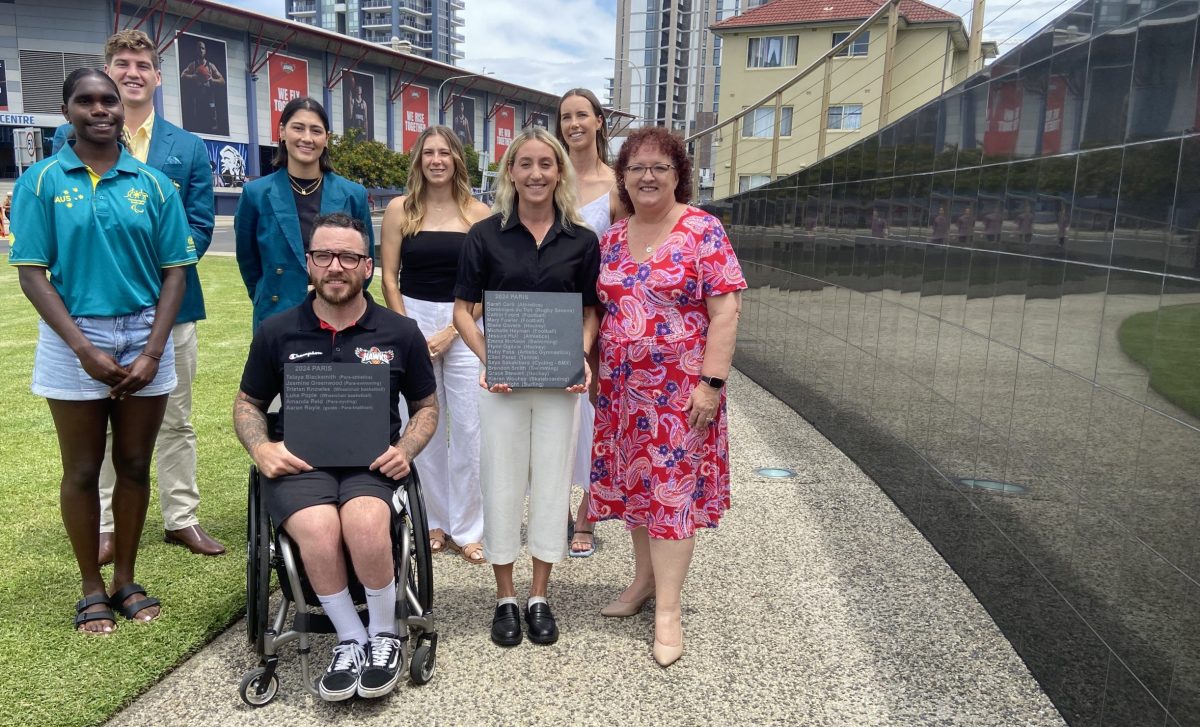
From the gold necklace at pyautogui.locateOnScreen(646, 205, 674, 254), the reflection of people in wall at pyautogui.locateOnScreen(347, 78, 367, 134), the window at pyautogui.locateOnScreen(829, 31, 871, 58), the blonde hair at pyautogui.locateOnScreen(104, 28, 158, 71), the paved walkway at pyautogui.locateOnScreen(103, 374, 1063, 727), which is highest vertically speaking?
the reflection of people in wall at pyautogui.locateOnScreen(347, 78, 367, 134)

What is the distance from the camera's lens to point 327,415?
9.41ft

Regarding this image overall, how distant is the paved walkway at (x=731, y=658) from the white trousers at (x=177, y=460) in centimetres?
102

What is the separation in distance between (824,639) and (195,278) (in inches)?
115

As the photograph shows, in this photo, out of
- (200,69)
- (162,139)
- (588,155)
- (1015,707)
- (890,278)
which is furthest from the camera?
(200,69)

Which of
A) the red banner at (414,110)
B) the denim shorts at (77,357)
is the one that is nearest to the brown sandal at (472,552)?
the denim shorts at (77,357)

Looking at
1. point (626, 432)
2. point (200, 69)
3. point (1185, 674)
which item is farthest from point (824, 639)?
point (200, 69)

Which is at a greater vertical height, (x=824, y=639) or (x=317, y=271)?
(x=317, y=271)

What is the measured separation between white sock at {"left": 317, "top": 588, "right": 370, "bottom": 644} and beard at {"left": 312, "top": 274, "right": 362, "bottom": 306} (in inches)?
36.6

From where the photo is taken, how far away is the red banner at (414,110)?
214 feet

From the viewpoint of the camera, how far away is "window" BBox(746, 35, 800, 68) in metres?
36.8

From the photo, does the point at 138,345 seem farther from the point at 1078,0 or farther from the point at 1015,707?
the point at 1078,0

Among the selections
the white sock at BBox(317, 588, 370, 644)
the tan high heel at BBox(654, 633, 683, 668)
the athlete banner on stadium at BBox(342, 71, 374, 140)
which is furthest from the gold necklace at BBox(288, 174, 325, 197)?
the athlete banner on stadium at BBox(342, 71, 374, 140)

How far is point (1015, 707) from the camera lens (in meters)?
2.80

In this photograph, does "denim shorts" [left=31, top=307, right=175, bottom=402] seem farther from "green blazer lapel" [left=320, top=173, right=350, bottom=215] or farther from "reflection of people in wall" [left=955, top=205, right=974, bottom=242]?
"reflection of people in wall" [left=955, top=205, right=974, bottom=242]
